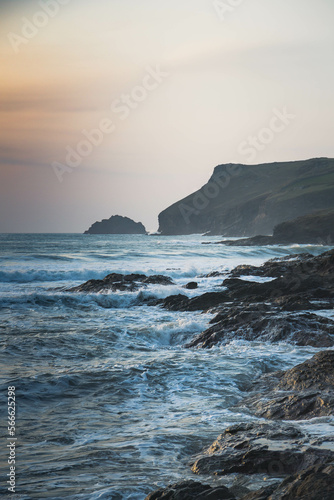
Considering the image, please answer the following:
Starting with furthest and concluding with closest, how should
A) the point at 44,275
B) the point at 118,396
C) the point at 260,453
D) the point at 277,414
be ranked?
the point at 44,275, the point at 118,396, the point at 277,414, the point at 260,453

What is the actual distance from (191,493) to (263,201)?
148 metres

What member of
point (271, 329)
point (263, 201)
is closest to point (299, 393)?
point (271, 329)

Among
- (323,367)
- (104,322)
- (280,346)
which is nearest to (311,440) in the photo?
(323,367)

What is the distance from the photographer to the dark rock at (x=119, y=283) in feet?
85.3

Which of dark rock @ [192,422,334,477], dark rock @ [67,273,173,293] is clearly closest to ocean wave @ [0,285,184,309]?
dark rock @ [67,273,173,293]

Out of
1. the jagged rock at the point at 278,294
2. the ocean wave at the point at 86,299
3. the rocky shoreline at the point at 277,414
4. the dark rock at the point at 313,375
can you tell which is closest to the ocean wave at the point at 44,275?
the ocean wave at the point at 86,299

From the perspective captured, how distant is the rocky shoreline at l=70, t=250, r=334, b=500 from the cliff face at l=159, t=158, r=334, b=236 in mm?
104074

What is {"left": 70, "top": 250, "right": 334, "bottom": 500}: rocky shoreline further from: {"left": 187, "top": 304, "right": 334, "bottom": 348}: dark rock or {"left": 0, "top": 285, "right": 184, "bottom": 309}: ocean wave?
{"left": 0, "top": 285, "right": 184, "bottom": 309}: ocean wave

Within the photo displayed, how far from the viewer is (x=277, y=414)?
7836 millimetres

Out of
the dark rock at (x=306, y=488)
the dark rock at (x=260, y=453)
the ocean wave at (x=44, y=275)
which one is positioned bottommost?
the dark rock at (x=260, y=453)

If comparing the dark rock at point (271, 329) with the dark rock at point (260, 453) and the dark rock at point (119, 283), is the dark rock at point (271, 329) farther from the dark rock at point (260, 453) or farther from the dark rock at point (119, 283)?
the dark rock at point (119, 283)

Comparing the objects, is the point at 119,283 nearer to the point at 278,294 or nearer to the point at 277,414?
the point at 278,294

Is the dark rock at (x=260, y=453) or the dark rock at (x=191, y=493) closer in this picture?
the dark rock at (x=191, y=493)

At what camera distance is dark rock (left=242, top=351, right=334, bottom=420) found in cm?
770
